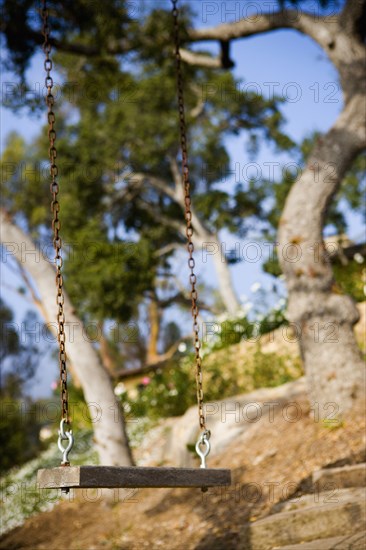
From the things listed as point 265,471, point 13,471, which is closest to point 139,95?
point 13,471

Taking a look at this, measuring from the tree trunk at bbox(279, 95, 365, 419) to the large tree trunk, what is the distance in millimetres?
2305

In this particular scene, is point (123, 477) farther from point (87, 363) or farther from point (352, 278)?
point (352, 278)

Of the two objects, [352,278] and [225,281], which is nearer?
[352,278]

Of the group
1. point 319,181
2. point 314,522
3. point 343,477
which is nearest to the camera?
point 314,522

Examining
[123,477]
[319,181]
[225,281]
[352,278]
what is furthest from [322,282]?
[225,281]

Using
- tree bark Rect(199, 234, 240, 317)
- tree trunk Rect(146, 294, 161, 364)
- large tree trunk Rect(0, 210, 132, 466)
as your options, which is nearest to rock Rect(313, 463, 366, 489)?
large tree trunk Rect(0, 210, 132, 466)

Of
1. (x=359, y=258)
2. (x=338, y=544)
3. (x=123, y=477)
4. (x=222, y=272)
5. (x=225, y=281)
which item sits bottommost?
(x=338, y=544)

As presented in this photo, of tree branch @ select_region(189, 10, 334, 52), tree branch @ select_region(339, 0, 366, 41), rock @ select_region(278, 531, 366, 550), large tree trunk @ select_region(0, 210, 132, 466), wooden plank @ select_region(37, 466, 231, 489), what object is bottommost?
rock @ select_region(278, 531, 366, 550)

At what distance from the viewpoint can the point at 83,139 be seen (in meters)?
21.1

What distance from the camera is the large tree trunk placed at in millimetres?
8055

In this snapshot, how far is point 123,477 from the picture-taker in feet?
11.5

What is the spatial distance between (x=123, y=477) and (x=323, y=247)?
489 cm

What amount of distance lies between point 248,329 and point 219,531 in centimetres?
722

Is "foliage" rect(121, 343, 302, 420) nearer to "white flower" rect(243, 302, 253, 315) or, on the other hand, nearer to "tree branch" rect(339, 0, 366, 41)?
"white flower" rect(243, 302, 253, 315)
